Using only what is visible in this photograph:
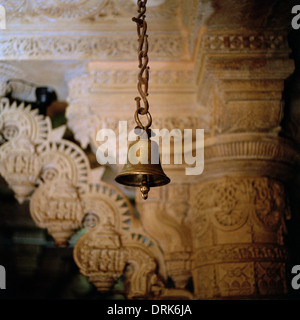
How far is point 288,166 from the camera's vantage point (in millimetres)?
3166

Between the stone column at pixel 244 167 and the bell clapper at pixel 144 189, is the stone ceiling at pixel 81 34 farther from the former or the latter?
the bell clapper at pixel 144 189

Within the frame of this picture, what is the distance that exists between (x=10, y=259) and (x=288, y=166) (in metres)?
4.34

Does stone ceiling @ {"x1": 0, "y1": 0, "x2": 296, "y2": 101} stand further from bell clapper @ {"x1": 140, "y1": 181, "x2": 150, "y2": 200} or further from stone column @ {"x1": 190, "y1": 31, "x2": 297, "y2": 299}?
bell clapper @ {"x1": 140, "y1": 181, "x2": 150, "y2": 200}

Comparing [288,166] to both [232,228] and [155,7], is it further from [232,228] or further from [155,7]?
[155,7]

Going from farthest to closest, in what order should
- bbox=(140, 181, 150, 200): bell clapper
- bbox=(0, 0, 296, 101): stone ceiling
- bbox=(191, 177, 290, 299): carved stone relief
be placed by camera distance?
bbox=(0, 0, 296, 101): stone ceiling → bbox=(191, 177, 290, 299): carved stone relief → bbox=(140, 181, 150, 200): bell clapper

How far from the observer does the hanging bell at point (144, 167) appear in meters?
2.01

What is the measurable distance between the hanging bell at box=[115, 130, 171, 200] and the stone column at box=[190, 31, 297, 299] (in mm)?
1037

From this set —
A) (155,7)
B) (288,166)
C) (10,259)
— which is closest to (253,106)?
(288,166)

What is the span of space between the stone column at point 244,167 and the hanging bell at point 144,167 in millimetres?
1037

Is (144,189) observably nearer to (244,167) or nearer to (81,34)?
(244,167)

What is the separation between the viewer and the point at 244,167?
3.07 meters

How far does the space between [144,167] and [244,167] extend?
130 cm

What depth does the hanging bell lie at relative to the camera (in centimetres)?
201

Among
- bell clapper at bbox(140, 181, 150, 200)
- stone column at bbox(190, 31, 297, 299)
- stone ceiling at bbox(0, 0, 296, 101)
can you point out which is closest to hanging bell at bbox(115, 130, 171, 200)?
bell clapper at bbox(140, 181, 150, 200)
